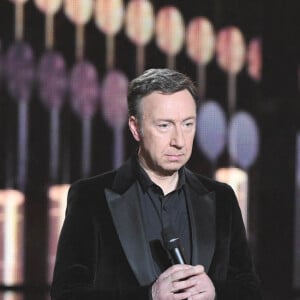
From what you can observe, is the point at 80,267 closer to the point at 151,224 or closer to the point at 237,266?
the point at 151,224

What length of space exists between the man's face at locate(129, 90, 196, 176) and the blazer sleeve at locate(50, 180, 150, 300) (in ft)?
0.50

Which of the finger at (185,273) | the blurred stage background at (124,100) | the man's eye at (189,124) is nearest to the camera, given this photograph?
the finger at (185,273)

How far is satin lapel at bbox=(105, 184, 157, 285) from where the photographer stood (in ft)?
4.63

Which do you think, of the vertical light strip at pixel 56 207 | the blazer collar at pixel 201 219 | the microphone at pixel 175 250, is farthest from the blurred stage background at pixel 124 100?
the microphone at pixel 175 250

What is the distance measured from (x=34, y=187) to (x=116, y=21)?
2.69 ft

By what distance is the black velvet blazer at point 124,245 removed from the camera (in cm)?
140

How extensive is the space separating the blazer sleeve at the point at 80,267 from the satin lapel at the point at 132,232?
0.03 metres

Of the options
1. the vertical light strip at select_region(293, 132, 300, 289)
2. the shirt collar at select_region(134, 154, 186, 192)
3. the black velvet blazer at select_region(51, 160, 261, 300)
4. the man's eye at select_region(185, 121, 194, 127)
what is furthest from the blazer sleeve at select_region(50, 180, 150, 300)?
the vertical light strip at select_region(293, 132, 300, 289)

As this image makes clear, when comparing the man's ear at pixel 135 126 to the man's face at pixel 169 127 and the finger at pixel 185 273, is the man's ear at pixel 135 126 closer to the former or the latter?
the man's face at pixel 169 127

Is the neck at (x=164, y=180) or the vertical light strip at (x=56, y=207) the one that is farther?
the vertical light strip at (x=56, y=207)

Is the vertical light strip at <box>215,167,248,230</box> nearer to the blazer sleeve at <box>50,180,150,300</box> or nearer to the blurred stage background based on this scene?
the blurred stage background

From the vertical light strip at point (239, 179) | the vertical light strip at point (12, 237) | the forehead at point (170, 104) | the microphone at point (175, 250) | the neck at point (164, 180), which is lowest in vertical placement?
the vertical light strip at point (12, 237)

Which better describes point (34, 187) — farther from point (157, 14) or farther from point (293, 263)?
point (293, 263)

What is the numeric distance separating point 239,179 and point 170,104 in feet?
8.33
